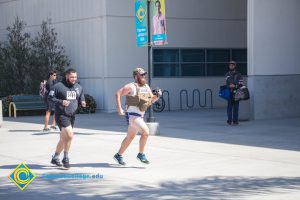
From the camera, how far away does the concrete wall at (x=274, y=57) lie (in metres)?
20.8

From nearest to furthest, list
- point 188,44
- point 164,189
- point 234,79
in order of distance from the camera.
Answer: point 164,189
point 234,79
point 188,44

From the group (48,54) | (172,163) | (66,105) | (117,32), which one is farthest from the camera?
(48,54)

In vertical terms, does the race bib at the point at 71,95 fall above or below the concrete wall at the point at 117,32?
below

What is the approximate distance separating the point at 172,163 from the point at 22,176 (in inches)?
110

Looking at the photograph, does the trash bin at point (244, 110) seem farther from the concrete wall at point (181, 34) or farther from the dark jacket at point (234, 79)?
the concrete wall at point (181, 34)

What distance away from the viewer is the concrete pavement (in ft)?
29.3

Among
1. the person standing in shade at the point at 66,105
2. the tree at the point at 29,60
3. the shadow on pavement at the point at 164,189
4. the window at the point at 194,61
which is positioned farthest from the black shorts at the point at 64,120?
the window at the point at 194,61

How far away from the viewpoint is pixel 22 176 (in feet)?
33.8

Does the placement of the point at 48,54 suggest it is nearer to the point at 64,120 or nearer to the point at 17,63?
the point at 17,63

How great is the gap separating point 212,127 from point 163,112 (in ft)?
25.8

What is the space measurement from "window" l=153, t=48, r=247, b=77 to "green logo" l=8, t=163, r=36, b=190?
1662cm

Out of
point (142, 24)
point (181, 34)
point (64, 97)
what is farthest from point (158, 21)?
point (181, 34)

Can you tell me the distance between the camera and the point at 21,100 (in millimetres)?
25109

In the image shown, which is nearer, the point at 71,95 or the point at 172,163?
the point at 71,95
